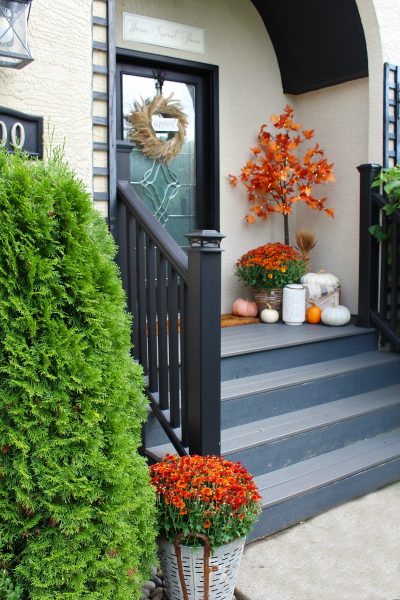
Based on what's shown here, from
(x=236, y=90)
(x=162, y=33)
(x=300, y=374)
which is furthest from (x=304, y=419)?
(x=162, y=33)

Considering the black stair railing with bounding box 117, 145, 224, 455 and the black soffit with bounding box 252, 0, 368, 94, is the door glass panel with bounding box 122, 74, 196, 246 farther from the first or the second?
the black stair railing with bounding box 117, 145, 224, 455

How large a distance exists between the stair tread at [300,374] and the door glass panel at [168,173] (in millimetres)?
1435

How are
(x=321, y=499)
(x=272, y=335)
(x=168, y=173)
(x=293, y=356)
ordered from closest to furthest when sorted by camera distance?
(x=321, y=499) < (x=293, y=356) < (x=272, y=335) < (x=168, y=173)

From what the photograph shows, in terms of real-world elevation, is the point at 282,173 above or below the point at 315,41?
below

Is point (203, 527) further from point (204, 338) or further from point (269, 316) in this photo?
point (269, 316)

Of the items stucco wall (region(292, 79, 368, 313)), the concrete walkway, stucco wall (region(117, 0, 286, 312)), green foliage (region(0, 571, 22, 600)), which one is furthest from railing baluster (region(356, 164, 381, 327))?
green foliage (region(0, 571, 22, 600))

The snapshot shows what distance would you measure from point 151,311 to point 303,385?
42.5 inches

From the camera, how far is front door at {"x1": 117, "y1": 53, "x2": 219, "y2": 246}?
4047mm

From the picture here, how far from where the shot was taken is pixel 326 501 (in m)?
2.79

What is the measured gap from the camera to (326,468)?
292cm

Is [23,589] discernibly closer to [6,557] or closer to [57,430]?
[6,557]

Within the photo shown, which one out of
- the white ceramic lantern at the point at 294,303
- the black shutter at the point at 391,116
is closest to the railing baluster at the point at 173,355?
the white ceramic lantern at the point at 294,303

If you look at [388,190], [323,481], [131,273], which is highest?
[388,190]

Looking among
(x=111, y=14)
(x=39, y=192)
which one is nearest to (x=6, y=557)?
(x=39, y=192)
